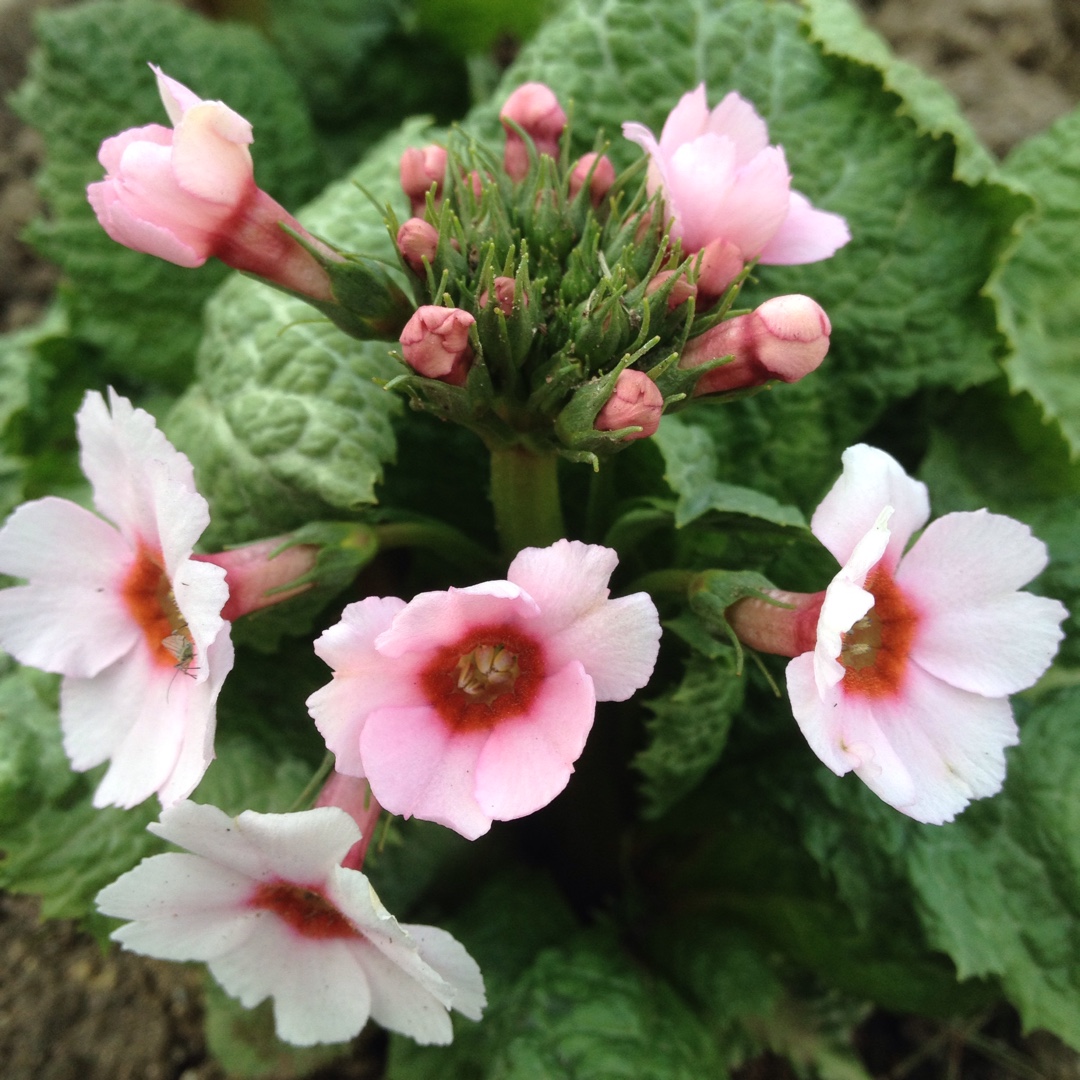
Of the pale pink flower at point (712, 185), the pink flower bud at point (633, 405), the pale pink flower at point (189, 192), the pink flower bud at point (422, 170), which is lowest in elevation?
the pale pink flower at point (189, 192)

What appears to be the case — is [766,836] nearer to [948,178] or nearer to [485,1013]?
[485,1013]

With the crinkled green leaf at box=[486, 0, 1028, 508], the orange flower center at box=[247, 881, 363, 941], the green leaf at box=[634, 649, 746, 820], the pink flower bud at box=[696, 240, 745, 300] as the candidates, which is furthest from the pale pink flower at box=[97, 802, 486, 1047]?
the crinkled green leaf at box=[486, 0, 1028, 508]

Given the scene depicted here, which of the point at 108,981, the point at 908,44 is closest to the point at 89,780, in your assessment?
the point at 108,981

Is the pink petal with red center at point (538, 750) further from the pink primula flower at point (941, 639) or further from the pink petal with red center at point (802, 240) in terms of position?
the pink petal with red center at point (802, 240)

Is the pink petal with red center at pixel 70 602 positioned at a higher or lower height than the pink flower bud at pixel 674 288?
lower

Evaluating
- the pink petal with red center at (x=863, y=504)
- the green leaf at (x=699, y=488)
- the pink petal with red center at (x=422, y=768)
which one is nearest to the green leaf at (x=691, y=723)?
the green leaf at (x=699, y=488)

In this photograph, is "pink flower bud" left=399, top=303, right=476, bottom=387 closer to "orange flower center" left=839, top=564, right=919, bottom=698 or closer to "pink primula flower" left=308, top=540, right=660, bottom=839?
"pink primula flower" left=308, top=540, right=660, bottom=839
